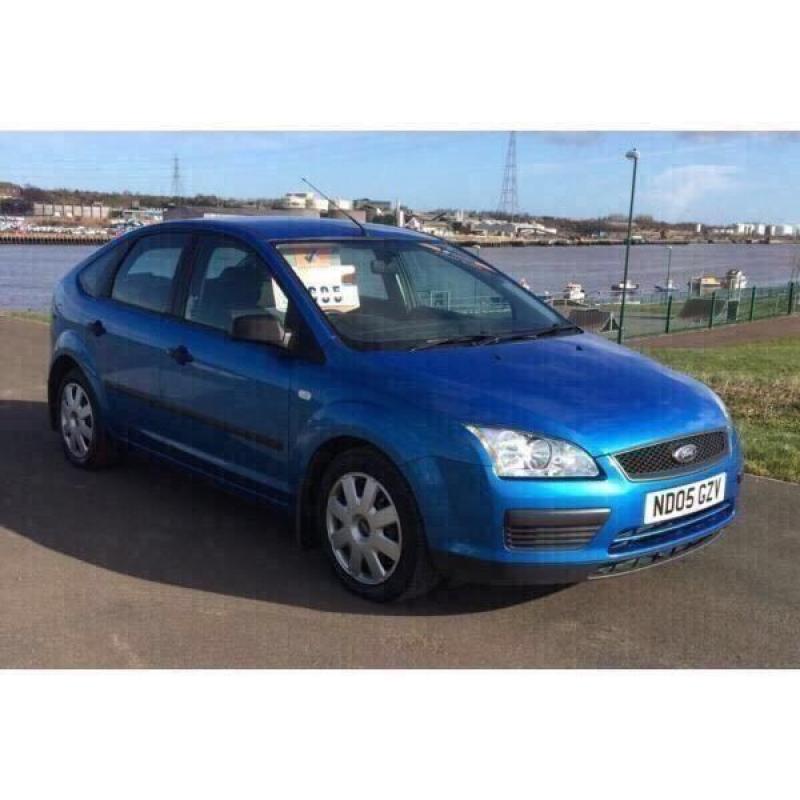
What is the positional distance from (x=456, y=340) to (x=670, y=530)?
1.26 m

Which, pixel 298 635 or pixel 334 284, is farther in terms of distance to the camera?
pixel 334 284

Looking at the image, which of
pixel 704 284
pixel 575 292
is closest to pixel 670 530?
pixel 575 292

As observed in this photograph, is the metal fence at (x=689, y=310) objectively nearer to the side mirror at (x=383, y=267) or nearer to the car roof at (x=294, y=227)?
the car roof at (x=294, y=227)

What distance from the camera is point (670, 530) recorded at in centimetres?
359

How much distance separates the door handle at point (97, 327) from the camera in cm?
543

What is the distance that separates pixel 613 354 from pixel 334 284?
1353 mm

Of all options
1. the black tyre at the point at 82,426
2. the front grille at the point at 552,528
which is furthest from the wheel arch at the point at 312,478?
the black tyre at the point at 82,426

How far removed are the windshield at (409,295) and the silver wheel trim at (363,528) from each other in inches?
25.7

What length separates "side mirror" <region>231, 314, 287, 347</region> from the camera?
4070mm

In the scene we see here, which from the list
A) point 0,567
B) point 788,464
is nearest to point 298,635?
point 0,567

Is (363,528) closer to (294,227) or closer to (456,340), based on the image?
(456,340)

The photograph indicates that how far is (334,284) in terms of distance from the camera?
437 centimetres

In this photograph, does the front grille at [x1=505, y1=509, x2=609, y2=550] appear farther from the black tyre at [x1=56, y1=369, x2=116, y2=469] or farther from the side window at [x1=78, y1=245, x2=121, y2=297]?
the side window at [x1=78, y1=245, x2=121, y2=297]

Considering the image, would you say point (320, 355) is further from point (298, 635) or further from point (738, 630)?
point (738, 630)
